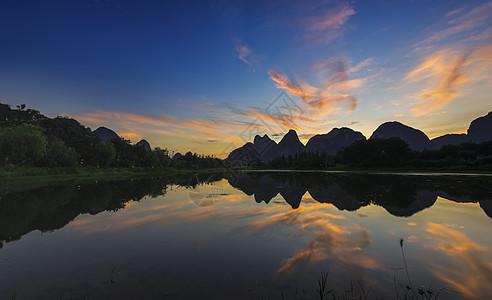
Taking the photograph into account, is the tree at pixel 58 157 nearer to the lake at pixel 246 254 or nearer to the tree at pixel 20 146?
the tree at pixel 20 146

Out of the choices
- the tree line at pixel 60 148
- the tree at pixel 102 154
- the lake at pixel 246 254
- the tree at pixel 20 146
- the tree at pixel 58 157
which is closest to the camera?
the lake at pixel 246 254

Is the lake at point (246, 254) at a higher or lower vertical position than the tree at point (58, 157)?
lower

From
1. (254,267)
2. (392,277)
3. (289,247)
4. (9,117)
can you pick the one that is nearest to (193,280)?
(254,267)

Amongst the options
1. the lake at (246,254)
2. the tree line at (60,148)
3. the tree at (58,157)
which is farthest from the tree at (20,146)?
the lake at (246,254)

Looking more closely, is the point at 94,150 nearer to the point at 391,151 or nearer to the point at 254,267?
the point at 254,267

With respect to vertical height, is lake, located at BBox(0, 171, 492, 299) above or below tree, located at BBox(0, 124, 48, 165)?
below

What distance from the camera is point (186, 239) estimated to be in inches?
368

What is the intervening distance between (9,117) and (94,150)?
4057 inches

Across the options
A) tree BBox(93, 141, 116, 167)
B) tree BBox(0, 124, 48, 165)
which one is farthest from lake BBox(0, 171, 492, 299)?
tree BBox(93, 141, 116, 167)

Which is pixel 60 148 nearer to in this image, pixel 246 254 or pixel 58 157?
pixel 58 157

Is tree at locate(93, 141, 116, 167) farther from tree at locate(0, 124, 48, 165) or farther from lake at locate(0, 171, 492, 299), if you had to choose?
lake at locate(0, 171, 492, 299)

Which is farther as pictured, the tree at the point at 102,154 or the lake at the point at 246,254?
the tree at the point at 102,154

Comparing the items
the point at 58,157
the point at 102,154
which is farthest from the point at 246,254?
the point at 102,154

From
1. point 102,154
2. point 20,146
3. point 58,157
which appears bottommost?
point 58,157
